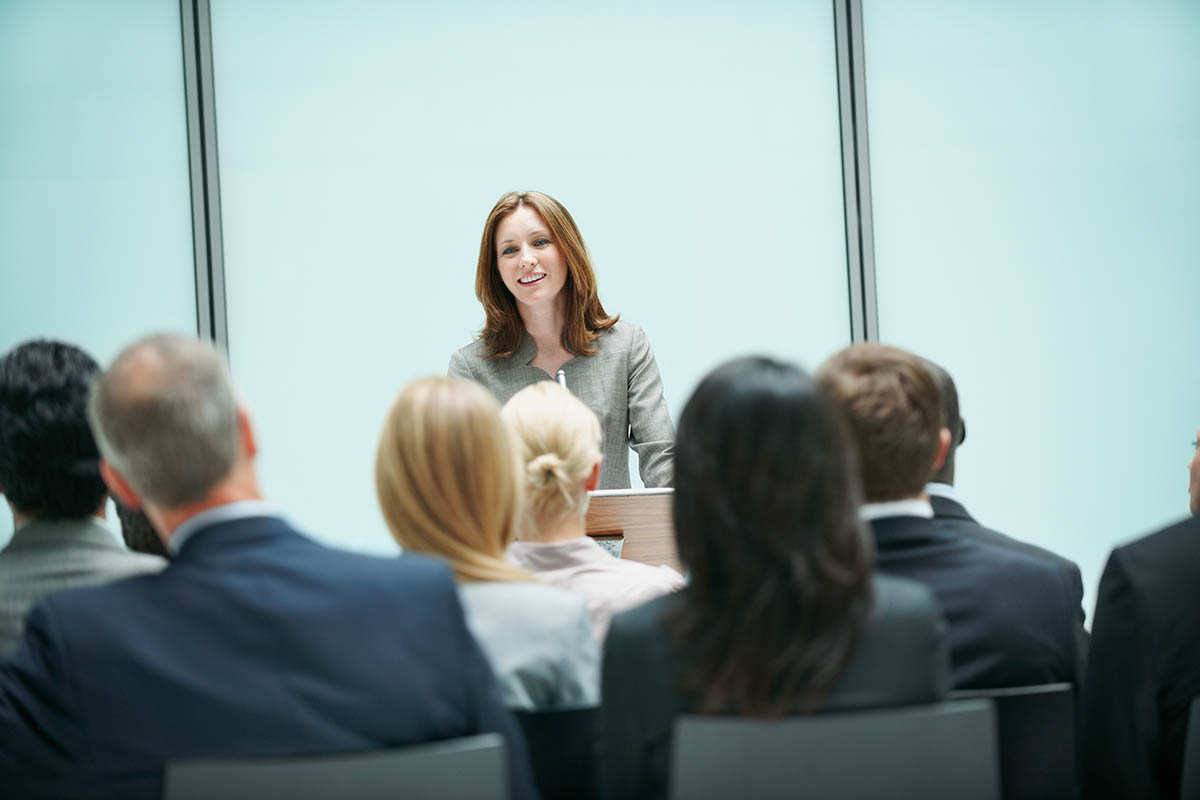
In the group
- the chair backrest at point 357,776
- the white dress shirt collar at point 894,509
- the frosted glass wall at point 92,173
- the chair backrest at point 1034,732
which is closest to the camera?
the chair backrest at point 357,776

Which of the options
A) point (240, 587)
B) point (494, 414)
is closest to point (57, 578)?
point (240, 587)

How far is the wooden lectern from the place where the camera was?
8.69 feet

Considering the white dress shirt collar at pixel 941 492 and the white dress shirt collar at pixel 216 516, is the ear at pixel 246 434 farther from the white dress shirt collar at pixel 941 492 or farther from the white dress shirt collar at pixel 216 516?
the white dress shirt collar at pixel 941 492

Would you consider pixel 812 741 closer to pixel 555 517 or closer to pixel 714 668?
pixel 714 668

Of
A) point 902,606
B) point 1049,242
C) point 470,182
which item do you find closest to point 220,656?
point 902,606

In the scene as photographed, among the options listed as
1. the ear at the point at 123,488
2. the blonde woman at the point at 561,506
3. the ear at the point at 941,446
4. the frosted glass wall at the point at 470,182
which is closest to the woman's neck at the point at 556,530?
the blonde woman at the point at 561,506

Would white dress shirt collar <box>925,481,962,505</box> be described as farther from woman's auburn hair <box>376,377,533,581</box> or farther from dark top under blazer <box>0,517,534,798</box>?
dark top under blazer <box>0,517,534,798</box>

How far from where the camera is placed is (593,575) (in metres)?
1.95

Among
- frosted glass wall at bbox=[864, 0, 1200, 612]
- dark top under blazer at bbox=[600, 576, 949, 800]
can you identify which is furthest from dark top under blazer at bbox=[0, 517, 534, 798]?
frosted glass wall at bbox=[864, 0, 1200, 612]

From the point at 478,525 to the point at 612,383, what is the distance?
6.36ft

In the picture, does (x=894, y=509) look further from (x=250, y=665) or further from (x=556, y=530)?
(x=250, y=665)

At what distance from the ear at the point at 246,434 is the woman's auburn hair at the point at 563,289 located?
211 cm

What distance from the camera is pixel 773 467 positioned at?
125 cm

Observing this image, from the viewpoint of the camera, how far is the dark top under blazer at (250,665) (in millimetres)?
1240
